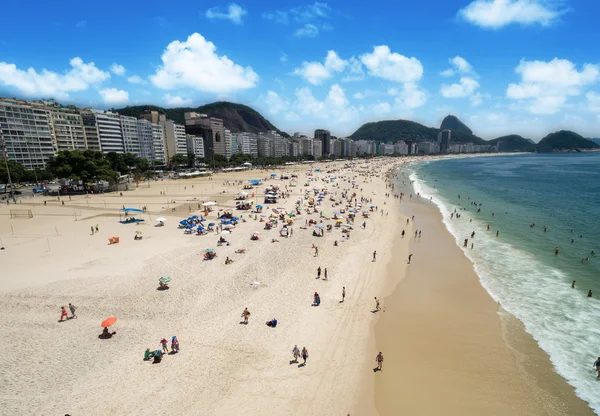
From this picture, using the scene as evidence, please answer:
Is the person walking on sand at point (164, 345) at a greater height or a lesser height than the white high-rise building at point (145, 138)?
lesser

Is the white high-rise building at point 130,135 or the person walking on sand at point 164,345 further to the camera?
the white high-rise building at point 130,135

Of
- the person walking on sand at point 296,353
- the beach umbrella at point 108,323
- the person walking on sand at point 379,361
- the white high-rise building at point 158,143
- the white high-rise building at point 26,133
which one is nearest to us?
the person walking on sand at point 379,361

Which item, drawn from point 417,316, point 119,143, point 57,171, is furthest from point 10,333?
point 119,143

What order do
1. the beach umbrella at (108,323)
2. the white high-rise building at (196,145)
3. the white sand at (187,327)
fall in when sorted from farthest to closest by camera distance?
the white high-rise building at (196,145)
the beach umbrella at (108,323)
the white sand at (187,327)

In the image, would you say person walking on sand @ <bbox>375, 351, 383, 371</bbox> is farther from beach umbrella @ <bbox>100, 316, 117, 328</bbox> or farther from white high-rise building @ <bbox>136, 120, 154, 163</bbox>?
white high-rise building @ <bbox>136, 120, 154, 163</bbox>

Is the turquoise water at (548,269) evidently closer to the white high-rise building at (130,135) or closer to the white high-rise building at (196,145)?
the white high-rise building at (130,135)

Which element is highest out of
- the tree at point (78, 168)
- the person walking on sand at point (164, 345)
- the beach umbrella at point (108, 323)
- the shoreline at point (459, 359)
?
the tree at point (78, 168)

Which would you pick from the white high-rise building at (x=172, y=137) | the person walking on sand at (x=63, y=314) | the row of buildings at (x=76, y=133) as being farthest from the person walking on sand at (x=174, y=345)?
the white high-rise building at (x=172, y=137)

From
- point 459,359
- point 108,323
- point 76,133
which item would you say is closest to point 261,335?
point 108,323
